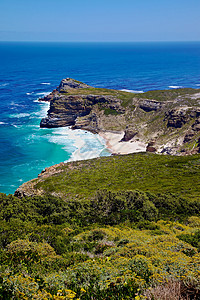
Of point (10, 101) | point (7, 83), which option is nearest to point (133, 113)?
point (10, 101)

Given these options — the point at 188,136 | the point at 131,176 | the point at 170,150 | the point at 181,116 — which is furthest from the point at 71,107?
the point at 131,176

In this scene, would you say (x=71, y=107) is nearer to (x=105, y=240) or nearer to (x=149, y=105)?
(x=149, y=105)

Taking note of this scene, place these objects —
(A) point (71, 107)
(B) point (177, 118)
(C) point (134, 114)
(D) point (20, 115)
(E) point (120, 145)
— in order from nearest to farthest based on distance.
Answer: (B) point (177, 118) < (E) point (120, 145) < (C) point (134, 114) < (A) point (71, 107) < (D) point (20, 115)

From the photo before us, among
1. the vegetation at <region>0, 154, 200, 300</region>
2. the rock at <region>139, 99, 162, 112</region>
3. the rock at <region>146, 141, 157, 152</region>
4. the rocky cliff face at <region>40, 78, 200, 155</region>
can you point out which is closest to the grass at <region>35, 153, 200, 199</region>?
the vegetation at <region>0, 154, 200, 300</region>

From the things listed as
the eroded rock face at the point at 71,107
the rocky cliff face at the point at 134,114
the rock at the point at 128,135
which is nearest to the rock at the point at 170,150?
the rocky cliff face at the point at 134,114

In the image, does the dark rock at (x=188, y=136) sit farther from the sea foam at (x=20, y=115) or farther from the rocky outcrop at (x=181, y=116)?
the sea foam at (x=20, y=115)

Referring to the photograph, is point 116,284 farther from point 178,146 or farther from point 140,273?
point 178,146
